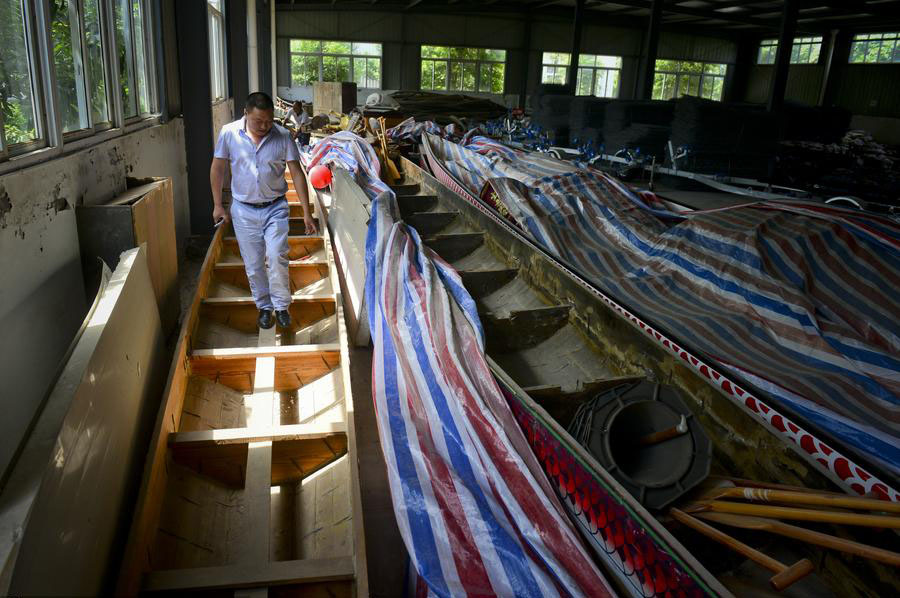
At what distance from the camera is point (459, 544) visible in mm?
1953

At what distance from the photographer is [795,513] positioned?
170cm

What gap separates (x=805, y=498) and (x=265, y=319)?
10.1 ft

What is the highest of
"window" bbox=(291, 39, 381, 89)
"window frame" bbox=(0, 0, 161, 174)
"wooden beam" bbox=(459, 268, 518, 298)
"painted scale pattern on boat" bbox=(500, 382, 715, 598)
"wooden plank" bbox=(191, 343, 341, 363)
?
"window" bbox=(291, 39, 381, 89)

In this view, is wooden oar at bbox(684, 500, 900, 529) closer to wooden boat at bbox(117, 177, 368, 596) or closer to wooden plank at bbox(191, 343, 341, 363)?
wooden boat at bbox(117, 177, 368, 596)

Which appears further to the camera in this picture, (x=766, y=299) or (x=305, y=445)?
(x=766, y=299)

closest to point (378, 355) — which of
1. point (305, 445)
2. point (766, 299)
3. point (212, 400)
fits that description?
point (305, 445)

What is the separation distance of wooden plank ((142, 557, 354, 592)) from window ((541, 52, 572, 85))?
25521mm

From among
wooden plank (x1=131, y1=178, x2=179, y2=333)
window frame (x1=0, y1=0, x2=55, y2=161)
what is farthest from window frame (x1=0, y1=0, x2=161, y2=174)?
wooden plank (x1=131, y1=178, x2=179, y2=333)

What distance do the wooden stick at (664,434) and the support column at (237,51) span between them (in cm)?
835

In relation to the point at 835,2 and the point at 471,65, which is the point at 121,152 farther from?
the point at 471,65

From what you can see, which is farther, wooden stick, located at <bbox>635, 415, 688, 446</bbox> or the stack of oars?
wooden stick, located at <bbox>635, 415, 688, 446</bbox>

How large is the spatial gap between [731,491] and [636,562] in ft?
1.32

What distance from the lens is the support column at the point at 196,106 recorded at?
550 cm

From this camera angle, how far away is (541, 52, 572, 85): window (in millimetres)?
25031
